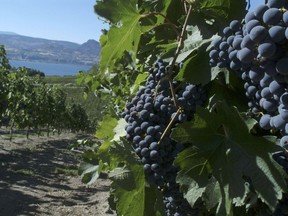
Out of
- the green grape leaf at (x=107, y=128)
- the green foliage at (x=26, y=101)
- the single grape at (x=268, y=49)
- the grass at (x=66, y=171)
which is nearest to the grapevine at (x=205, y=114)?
the single grape at (x=268, y=49)

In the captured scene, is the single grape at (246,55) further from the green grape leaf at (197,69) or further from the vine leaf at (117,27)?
the vine leaf at (117,27)

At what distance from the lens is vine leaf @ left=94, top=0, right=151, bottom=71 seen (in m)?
1.63

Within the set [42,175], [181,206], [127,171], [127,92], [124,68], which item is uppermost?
[124,68]

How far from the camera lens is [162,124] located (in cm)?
154

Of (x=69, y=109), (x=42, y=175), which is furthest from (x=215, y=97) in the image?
(x=69, y=109)

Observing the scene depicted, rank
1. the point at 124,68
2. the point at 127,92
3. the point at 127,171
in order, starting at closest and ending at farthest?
1. the point at 127,171
2. the point at 124,68
3. the point at 127,92

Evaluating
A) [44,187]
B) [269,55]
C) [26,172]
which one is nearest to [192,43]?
[269,55]

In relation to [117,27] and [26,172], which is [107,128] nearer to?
[117,27]

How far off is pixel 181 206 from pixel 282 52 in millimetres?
873

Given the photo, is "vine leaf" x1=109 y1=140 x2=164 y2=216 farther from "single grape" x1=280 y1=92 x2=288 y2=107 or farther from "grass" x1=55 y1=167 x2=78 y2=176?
"grass" x1=55 y1=167 x2=78 y2=176

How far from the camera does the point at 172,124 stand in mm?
1501

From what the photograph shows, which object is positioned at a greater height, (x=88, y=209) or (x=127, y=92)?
(x=127, y=92)

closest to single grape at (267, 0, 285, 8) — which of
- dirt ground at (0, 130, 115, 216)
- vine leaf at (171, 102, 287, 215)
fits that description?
vine leaf at (171, 102, 287, 215)

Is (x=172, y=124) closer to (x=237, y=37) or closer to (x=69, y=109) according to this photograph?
(x=237, y=37)
